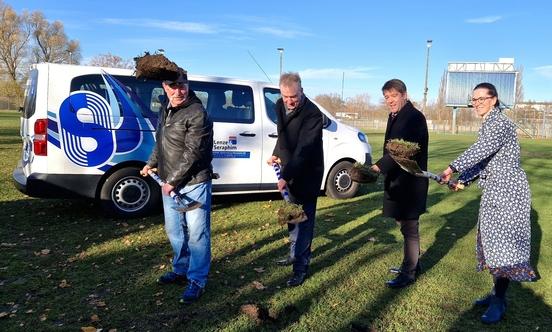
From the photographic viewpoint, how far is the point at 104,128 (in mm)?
6180

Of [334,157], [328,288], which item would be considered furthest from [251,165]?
[328,288]

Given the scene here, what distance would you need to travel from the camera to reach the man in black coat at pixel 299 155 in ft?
13.4

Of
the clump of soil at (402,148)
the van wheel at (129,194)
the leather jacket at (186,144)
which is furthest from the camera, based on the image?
the van wheel at (129,194)

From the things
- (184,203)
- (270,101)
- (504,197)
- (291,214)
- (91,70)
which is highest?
(91,70)

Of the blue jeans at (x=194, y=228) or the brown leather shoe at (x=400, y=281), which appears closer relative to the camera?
the blue jeans at (x=194, y=228)

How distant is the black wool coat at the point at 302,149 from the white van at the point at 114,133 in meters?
2.81

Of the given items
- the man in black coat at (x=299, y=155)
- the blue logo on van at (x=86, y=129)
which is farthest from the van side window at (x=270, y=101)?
the man in black coat at (x=299, y=155)

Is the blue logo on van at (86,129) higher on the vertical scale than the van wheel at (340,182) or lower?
higher

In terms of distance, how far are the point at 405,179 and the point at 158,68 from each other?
2.40m

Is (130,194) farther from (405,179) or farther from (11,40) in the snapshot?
(11,40)

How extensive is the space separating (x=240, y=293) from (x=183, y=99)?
1.78m

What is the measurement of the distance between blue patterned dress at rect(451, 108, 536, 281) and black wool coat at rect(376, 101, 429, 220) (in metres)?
0.61

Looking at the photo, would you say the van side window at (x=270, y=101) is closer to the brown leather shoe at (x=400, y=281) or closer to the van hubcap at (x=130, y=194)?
the van hubcap at (x=130, y=194)

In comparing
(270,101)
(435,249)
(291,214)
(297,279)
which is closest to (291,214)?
(291,214)
